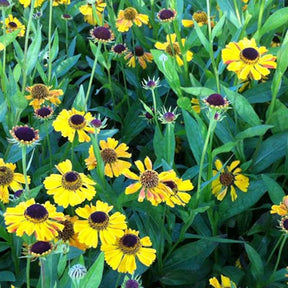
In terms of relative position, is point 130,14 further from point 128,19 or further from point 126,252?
point 126,252

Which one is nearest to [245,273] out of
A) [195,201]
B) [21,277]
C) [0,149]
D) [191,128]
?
[195,201]

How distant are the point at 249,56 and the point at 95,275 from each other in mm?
627

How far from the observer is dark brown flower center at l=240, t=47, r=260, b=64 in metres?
1.23

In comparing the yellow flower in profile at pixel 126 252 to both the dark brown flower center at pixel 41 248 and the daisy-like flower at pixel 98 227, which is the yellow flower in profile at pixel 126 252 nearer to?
the daisy-like flower at pixel 98 227

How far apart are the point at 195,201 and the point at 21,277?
1.33 feet

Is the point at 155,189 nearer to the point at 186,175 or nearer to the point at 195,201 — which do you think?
the point at 195,201

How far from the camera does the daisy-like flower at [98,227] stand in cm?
100

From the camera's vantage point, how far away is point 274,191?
48.7 inches

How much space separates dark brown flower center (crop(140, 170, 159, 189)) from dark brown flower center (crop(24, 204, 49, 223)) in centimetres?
22

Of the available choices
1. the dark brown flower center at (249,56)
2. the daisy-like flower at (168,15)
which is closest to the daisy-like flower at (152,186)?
the dark brown flower center at (249,56)

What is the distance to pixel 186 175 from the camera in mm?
1315

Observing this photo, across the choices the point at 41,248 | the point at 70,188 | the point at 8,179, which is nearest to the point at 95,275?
the point at 41,248

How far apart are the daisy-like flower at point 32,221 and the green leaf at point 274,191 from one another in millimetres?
524

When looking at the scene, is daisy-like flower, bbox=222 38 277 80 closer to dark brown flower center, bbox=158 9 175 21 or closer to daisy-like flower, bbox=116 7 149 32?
dark brown flower center, bbox=158 9 175 21
